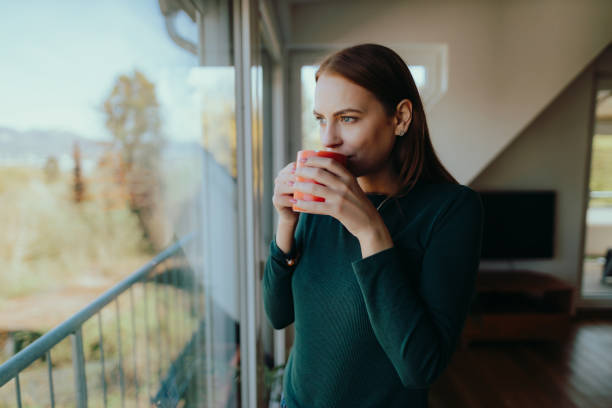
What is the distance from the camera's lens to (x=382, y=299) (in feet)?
1.68

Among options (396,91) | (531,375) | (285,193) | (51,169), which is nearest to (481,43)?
(531,375)

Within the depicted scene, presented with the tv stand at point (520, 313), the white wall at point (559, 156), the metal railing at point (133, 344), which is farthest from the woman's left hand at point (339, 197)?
the white wall at point (559, 156)

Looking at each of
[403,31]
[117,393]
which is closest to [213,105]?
[117,393]

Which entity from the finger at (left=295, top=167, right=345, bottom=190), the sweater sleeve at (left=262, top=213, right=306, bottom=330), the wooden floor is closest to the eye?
the finger at (left=295, top=167, right=345, bottom=190)

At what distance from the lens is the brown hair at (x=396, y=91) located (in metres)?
0.57

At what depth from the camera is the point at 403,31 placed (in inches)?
102

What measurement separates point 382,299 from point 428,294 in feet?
0.24

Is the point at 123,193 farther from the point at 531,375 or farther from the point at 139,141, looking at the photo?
the point at 531,375

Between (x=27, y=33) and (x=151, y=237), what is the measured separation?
747mm

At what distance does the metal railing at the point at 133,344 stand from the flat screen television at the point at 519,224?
2.73 meters

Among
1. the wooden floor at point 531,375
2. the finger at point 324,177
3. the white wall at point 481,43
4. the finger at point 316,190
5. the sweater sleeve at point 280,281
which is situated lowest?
the wooden floor at point 531,375

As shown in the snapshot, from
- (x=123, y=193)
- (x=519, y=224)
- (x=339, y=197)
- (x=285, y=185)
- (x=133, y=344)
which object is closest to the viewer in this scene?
(x=339, y=197)

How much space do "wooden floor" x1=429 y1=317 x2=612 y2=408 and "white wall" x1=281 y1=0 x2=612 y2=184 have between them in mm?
1375

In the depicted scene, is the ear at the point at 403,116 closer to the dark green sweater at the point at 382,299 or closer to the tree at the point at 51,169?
the dark green sweater at the point at 382,299
